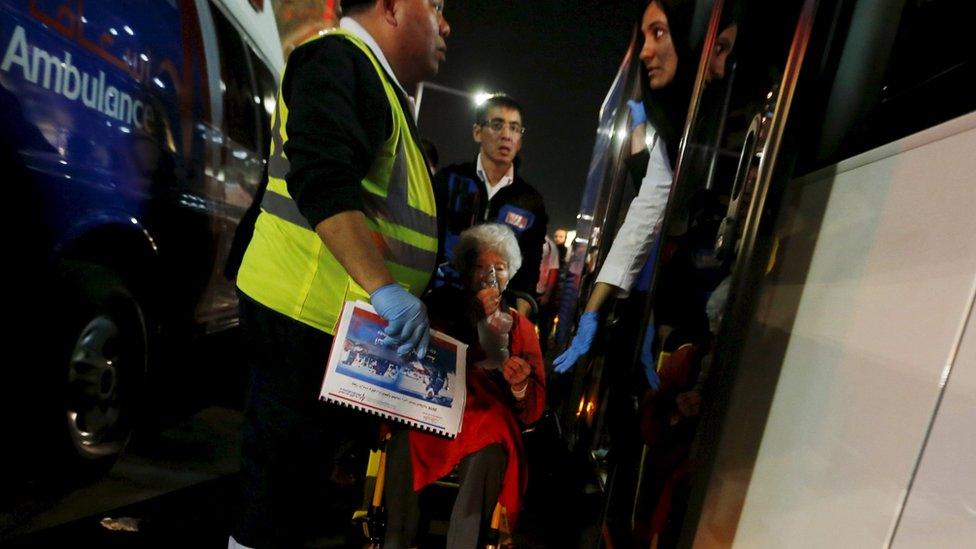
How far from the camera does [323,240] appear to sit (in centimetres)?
123

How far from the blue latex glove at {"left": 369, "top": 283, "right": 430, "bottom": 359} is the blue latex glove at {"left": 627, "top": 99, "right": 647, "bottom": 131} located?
1.21 m

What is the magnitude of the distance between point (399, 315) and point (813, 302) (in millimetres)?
870

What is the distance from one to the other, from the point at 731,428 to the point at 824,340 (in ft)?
Result: 1.15

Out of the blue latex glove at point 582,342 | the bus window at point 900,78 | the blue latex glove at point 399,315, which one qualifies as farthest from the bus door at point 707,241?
the blue latex glove at point 399,315

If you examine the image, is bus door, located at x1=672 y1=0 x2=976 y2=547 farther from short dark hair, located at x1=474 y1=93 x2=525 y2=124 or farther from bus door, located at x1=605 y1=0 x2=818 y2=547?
short dark hair, located at x1=474 y1=93 x2=525 y2=124

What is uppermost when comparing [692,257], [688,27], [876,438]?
[688,27]

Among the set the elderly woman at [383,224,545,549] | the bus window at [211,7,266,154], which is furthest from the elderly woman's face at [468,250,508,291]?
the bus window at [211,7,266,154]

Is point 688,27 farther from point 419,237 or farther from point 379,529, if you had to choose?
point 379,529

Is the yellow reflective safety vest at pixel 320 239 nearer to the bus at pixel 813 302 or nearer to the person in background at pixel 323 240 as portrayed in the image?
the person in background at pixel 323 240

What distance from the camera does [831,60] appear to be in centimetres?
118

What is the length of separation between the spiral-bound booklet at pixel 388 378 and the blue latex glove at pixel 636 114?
1217 mm

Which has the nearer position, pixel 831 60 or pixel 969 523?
pixel 969 523

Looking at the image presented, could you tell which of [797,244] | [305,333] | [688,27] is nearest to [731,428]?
[797,244]

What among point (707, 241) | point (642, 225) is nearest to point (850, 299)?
point (707, 241)
